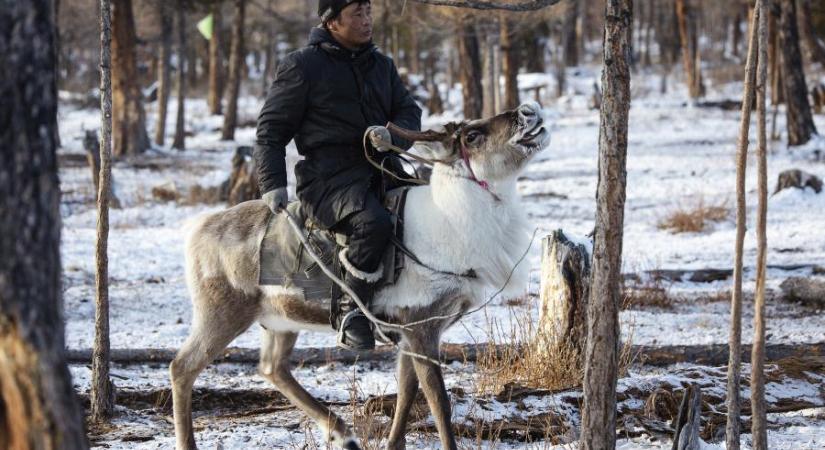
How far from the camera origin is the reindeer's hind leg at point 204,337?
16.9 ft

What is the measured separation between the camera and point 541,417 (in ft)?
17.6

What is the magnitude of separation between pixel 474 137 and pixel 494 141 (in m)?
0.10

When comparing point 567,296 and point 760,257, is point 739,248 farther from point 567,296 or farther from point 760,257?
point 567,296

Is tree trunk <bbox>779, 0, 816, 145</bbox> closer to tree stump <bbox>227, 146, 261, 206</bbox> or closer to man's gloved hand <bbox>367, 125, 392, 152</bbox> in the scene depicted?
tree stump <bbox>227, 146, 261, 206</bbox>

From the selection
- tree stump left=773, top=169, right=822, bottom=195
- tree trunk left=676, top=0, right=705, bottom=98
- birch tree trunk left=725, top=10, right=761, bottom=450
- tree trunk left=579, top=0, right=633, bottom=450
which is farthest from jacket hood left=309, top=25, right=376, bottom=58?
tree trunk left=676, top=0, right=705, bottom=98

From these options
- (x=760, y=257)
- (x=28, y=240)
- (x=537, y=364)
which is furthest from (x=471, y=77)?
(x=28, y=240)

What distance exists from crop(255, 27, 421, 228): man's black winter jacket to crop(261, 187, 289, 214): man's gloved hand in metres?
0.03

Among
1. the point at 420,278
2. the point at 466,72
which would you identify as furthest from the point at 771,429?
the point at 466,72

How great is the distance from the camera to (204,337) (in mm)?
5230

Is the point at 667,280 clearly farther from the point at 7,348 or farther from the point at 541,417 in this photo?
the point at 7,348

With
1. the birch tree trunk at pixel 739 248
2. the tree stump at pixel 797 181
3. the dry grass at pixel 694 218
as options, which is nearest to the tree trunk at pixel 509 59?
the tree stump at pixel 797 181

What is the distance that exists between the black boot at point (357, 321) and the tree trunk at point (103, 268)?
1.68m

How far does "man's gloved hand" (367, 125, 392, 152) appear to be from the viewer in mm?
4629

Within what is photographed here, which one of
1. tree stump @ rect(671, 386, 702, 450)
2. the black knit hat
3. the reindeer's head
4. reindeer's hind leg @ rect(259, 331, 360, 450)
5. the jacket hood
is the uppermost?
the black knit hat
